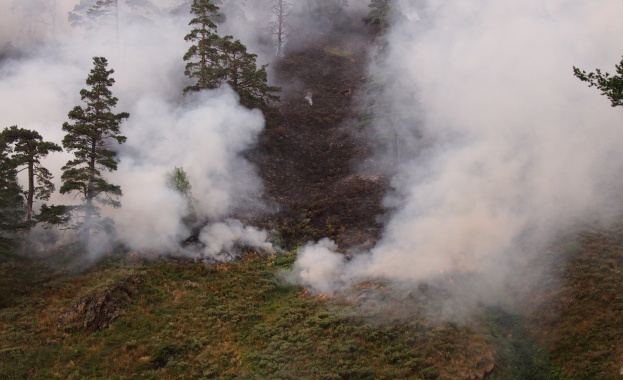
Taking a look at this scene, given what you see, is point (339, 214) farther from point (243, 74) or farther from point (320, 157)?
point (243, 74)

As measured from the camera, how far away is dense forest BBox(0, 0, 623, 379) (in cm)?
1491

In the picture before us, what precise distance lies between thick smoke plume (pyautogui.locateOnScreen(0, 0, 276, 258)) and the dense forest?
0.17m

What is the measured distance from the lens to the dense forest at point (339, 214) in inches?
587

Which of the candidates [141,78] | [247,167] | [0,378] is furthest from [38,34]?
[0,378]

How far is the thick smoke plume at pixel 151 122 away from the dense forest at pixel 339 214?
6.9 inches

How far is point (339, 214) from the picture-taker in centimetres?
2509

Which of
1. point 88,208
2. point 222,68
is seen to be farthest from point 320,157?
point 88,208

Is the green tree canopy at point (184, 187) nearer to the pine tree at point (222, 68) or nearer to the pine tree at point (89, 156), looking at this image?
the pine tree at point (89, 156)

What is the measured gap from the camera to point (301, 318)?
671 inches

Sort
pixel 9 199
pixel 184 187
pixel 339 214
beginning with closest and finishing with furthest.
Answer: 1. pixel 9 199
2. pixel 184 187
3. pixel 339 214

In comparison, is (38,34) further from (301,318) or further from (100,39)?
(301,318)

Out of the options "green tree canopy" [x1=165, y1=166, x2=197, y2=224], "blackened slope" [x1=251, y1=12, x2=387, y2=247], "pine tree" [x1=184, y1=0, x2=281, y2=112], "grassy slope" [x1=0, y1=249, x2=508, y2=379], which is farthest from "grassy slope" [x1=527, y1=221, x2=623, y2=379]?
"pine tree" [x1=184, y1=0, x2=281, y2=112]

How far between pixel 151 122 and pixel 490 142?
22813 millimetres

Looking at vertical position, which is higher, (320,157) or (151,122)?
(151,122)
